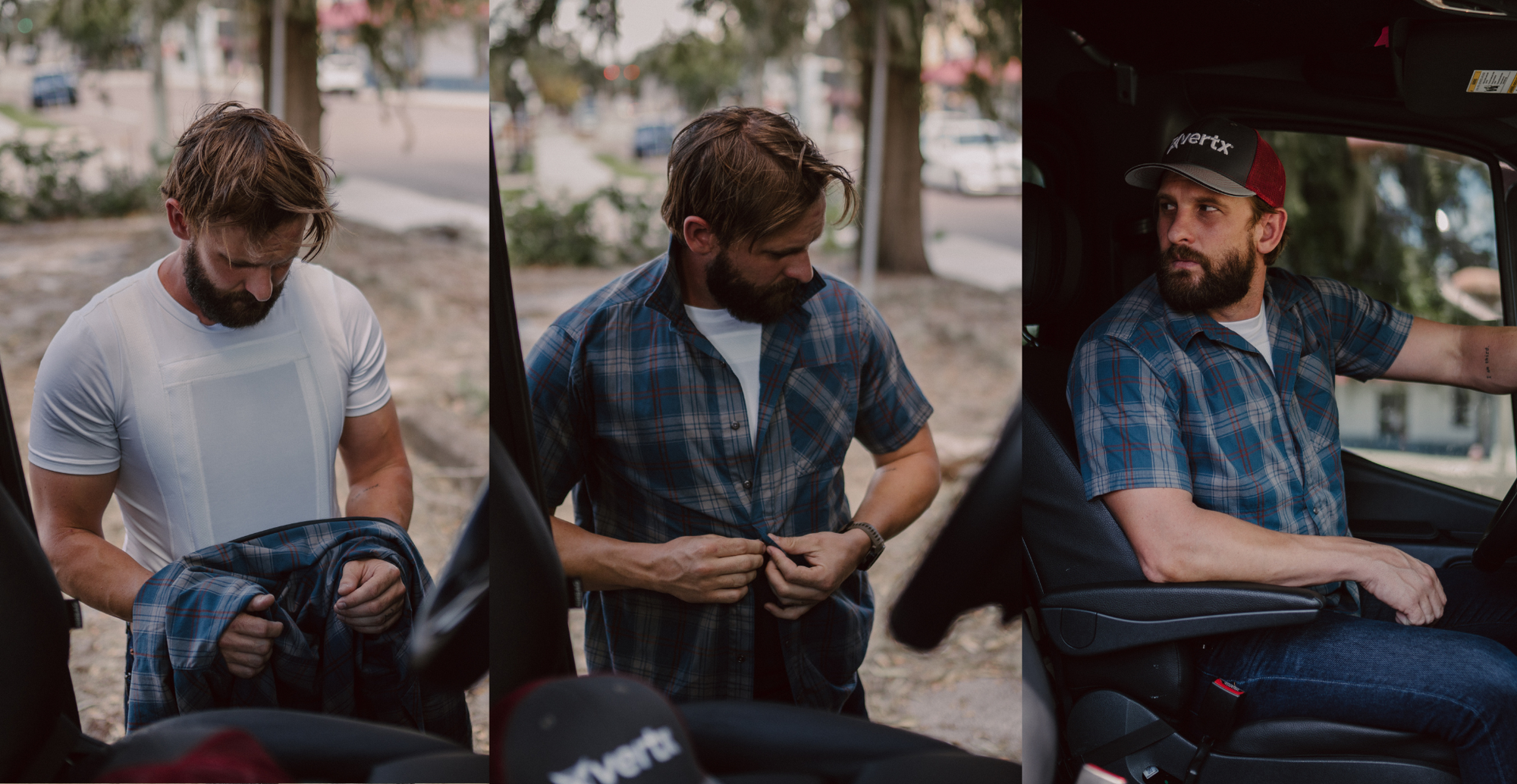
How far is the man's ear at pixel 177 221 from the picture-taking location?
1.38 metres

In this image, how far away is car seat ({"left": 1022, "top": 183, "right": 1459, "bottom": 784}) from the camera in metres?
1.80

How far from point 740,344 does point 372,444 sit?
0.57 meters

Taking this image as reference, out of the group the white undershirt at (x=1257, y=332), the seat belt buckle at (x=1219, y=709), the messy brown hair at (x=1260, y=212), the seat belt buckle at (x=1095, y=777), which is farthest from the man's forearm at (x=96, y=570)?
the messy brown hair at (x=1260, y=212)

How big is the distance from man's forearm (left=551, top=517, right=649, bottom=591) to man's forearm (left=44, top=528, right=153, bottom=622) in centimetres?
59

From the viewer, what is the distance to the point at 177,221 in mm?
1386

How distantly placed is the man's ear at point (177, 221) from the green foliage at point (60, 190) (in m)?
0.05

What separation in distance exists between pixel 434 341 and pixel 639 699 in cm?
65

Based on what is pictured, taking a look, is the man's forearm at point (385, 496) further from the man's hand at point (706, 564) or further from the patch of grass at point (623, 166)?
the patch of grass at point (623, 166)

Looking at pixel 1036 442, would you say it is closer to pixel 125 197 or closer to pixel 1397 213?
pixel 125 197

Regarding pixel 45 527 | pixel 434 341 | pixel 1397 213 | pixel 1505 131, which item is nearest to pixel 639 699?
pixel 434 341

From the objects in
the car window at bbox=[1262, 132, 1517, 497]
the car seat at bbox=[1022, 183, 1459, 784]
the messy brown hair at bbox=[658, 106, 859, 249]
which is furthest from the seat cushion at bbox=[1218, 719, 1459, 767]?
the messy brown hair at bbox=[658, 106, 859, 249]

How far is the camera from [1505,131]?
7.72ft

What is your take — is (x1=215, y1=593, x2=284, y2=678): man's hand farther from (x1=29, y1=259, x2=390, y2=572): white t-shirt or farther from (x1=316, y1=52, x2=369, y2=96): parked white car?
(x1=316, y1=52, x2=369, y2=96): parked white car

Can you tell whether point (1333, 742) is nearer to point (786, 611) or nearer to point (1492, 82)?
point (786, 611)
